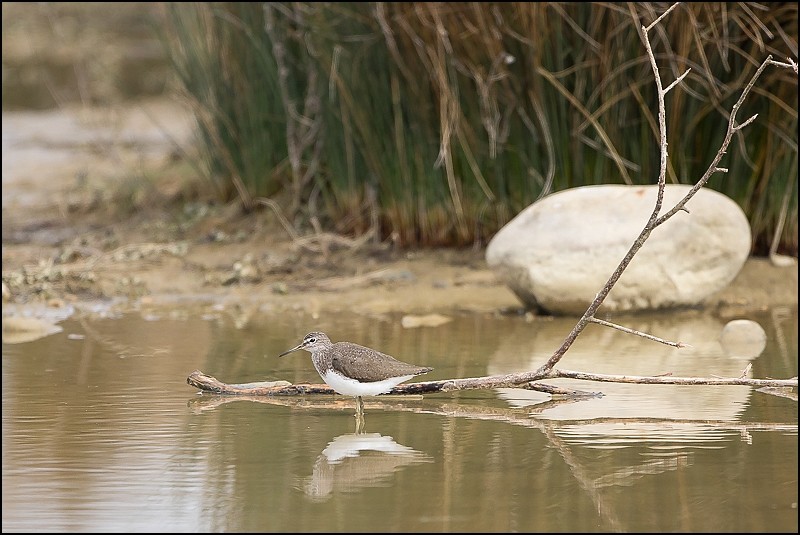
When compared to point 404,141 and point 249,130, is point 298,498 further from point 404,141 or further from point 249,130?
point 249,130

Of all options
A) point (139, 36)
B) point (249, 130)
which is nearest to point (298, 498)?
point (249, 130)

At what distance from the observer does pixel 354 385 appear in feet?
16.2

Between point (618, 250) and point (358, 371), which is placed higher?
point (618, 250)

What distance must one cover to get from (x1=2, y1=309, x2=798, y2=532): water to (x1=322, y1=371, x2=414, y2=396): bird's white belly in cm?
12

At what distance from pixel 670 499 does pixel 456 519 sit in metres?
0.66

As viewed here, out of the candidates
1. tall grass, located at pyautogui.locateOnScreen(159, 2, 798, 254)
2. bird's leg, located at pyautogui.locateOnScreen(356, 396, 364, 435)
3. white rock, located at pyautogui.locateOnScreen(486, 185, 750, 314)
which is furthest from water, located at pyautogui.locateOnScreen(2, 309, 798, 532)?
tall grass, located at pyautogui.locateOnScreen(159, 2, 798, 254)

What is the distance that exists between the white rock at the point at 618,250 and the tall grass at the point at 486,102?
318 mm

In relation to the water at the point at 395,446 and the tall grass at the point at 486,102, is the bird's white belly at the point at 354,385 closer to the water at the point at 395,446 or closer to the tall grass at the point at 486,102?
the water at the point at 395,446

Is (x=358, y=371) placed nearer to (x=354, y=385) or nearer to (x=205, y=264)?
(x=354, y=385)

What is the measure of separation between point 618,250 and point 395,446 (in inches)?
111

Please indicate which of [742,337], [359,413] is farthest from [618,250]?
[359,413]

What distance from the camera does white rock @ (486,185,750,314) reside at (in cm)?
705

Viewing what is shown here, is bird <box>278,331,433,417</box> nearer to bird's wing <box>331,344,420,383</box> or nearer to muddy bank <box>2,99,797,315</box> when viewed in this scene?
bird's wing <box>331,344,420,383</box>

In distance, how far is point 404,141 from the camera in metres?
8.07
